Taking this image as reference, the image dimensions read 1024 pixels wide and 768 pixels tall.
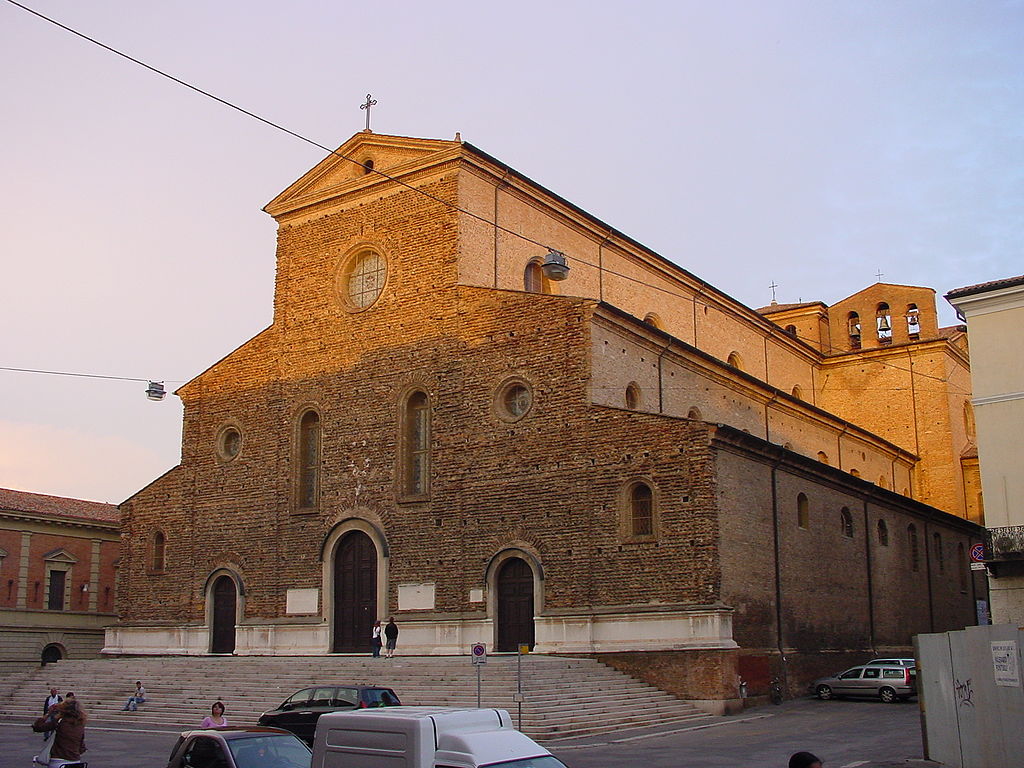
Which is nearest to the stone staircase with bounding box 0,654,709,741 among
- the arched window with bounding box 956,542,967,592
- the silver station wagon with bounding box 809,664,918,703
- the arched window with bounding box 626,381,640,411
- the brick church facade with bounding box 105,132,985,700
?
the brick church facade with bounding box 105,132,985,700

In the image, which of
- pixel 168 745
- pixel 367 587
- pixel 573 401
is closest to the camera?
pixel 168 745

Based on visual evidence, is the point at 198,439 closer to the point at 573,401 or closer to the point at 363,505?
the point at 363,505

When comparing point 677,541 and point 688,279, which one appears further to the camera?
point 688,279

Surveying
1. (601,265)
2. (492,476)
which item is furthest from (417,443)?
(601,265)

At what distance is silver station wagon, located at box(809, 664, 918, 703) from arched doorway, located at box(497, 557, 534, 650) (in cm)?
747

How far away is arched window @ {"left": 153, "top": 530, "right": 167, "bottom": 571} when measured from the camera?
33678mm

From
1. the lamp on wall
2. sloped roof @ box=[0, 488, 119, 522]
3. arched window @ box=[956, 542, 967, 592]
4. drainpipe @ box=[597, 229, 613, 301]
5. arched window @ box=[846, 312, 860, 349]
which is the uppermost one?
arched window @ box=[846, 312, 860, 349]

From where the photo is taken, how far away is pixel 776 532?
2714 centimetres

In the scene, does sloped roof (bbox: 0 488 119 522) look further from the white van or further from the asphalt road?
the white van

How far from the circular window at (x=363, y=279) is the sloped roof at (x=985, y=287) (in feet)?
48.5

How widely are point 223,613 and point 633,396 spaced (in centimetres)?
1347

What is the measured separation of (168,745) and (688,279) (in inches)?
920

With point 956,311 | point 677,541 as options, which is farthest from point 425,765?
point 956,311

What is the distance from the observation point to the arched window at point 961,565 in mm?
40531
